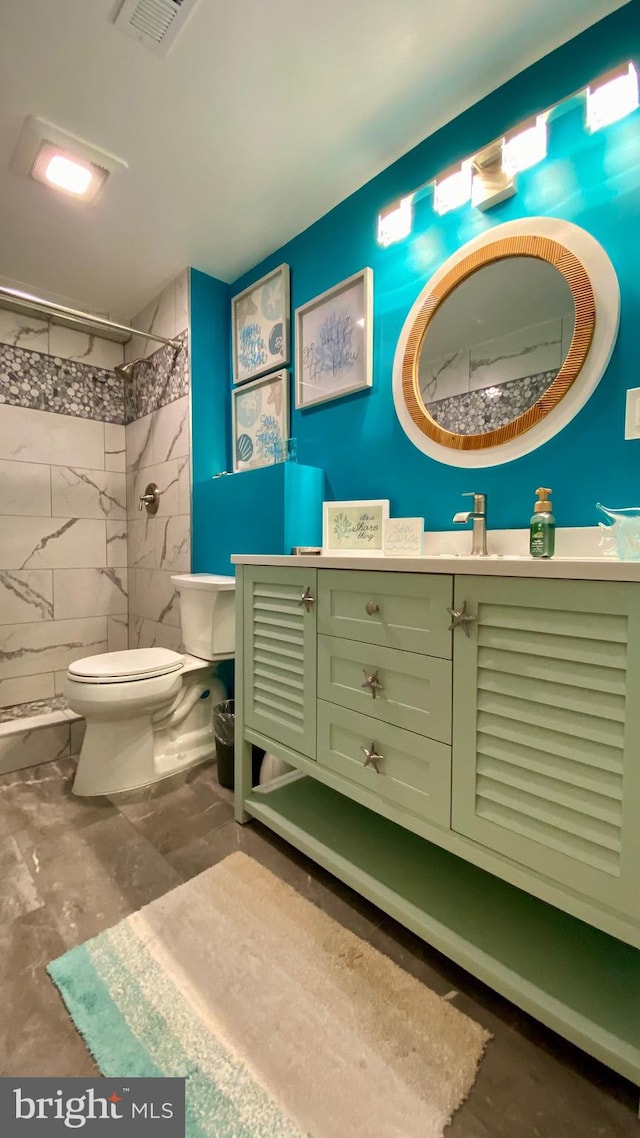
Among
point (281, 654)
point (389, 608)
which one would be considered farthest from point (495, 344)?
point (281, 654)

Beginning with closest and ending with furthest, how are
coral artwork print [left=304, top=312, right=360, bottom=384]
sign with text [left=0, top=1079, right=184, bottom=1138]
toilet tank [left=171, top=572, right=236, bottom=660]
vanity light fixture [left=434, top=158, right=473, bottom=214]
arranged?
sign with text [left=0, top=1079, right=184, bottom=1138] → vanity light fixture [left=434, top=158, right=473, bottom=214] → coral artwork print [left=304, top=312, right=360, bottom=384] → toilet tank [left=171, top=572, right=236, bottom=660]

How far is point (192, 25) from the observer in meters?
1.16

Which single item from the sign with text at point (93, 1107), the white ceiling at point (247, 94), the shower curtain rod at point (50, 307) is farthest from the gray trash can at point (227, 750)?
the white ceiling at point (247, 94)

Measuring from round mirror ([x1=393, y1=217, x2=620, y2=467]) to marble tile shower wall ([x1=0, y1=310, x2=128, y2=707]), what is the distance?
1992 millimetres

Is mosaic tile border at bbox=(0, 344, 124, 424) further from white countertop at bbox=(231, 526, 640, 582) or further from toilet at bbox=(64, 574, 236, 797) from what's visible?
white countertop at bbox=(231, 526, 640, 582)

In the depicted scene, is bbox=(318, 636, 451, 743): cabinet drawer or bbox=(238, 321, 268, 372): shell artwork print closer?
bbox=(318, 636, 451, 743): cabinet drawer

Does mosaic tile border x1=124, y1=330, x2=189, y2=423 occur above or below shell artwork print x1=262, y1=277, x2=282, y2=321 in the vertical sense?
below

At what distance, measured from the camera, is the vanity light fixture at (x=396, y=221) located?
1.49m

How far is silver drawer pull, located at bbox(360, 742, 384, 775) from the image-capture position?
108 cm

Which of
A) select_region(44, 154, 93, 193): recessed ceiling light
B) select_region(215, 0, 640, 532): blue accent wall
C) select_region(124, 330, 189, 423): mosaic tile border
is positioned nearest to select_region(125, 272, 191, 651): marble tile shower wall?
select_region(124, 330, 189, 423): mosaic tile border

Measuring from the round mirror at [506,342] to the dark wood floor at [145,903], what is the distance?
50.1 inches

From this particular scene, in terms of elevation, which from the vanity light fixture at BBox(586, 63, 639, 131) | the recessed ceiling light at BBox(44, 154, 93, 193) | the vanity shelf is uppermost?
the recessed ceiling light at BBox(44, 154, 93, 193)

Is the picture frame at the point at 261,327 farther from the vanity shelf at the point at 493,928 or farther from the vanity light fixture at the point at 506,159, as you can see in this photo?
the vanity shelf at the point at 493,928

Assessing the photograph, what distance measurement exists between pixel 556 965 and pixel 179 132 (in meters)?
2.47
